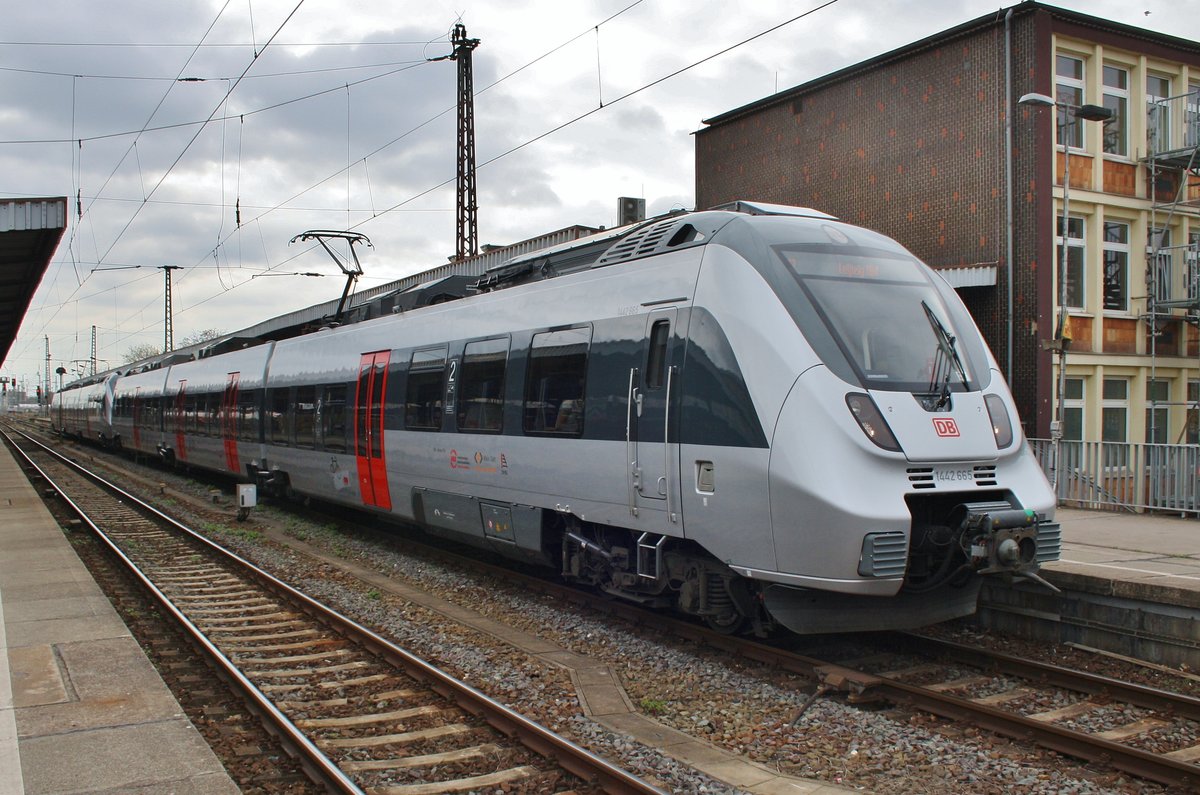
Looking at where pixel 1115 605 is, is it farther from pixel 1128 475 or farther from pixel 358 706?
pixel 1128 475

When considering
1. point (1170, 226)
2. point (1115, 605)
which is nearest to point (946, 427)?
point (1115, 605)

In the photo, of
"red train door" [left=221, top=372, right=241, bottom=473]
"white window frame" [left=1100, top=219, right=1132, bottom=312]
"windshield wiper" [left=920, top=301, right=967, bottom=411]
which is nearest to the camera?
"windshield wiper" [left=920, top=301, right=967, bottom=411]

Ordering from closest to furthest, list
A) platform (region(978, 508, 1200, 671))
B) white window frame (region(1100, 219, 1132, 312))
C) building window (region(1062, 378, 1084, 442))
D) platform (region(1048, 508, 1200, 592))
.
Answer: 1. platform (region(978, 508, 1200, 671))
2. platform (region(1048, 508, 1200, 592))
3. building window (region(1062, 378, 1084, 442))
4. white window frame (region(1100, 219, 1132, 312))

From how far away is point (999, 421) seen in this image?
22.6 feet

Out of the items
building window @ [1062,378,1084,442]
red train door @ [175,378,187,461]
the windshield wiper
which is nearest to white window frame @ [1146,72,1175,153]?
building window @ [1062,378,1084,442]

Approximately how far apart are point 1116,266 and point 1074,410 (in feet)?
10.2

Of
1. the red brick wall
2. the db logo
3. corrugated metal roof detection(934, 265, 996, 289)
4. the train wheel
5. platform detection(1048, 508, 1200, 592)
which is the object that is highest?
the red brick wall

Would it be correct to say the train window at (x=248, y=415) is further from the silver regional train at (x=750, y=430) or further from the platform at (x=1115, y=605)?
the platform at (x=1115, y=605)

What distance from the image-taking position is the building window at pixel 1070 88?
18047 mm

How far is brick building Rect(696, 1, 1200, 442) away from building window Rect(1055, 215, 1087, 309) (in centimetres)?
4

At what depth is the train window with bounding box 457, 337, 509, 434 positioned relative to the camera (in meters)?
9.77

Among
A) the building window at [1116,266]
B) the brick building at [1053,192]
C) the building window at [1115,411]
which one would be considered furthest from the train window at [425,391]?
the building window at [1116,266]

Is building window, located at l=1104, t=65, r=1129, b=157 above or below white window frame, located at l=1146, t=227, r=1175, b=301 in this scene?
above

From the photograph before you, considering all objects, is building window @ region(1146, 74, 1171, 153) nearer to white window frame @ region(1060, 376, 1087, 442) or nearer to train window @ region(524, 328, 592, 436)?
white window frame @ region(1060, 376, 1087, 442)
